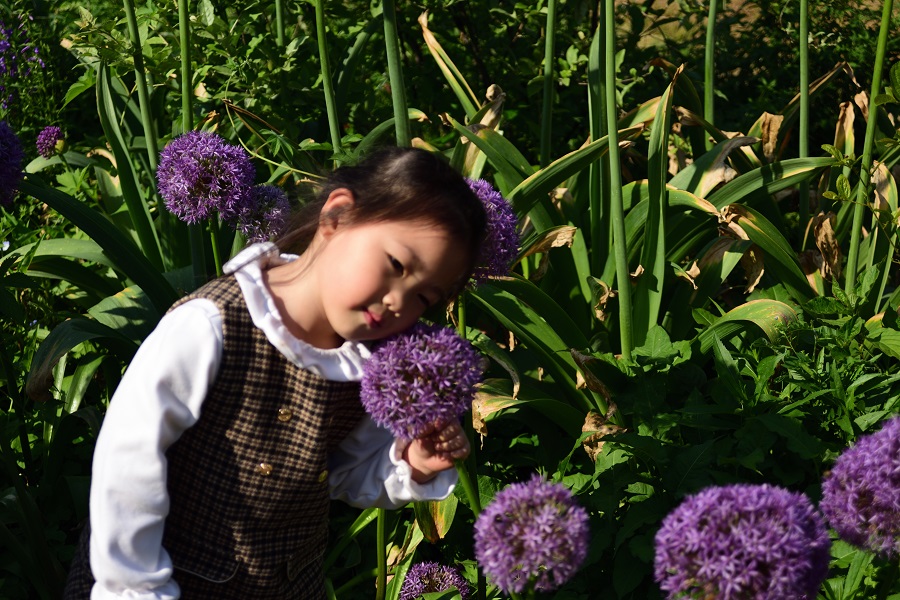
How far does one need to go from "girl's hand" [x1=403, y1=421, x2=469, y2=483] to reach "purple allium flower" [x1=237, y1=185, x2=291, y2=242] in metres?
0.67

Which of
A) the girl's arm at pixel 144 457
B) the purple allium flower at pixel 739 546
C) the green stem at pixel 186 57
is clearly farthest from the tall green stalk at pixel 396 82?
the purple allium flower at pixel 739 546

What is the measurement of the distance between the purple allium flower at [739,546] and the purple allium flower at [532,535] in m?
0.11

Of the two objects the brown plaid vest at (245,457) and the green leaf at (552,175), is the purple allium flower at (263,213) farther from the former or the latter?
the green leaf at (552,175)

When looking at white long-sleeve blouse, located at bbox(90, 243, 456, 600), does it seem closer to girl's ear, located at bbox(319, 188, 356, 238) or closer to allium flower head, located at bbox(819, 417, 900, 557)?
girl's ear, located at bbox(319, 188, 356, 238)

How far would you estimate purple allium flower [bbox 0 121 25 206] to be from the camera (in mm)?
2188

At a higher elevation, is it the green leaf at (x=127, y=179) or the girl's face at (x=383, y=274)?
the girl's face at (x=383, y=274)

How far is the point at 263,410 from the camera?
64.9 inches

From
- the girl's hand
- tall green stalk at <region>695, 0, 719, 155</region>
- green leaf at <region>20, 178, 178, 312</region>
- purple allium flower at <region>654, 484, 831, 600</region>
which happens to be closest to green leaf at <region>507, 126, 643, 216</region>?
tall green stalk at <region>695, 0, 719, 155</region>

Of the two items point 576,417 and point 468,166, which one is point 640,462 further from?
point 468,166

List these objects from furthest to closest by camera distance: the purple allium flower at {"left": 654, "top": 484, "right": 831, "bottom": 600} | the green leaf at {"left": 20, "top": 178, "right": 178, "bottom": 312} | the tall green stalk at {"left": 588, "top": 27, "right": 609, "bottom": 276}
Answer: the tall green stalk at {"left": 588, "top": 27, "right": 609, "bottom": 276}, the green leaf at {"left": 20, "top": 178, "right": 178, "bottom": 312}, the purple allium flower at {"left": 654, "top": 484, "right": 831, "bottom": 600}

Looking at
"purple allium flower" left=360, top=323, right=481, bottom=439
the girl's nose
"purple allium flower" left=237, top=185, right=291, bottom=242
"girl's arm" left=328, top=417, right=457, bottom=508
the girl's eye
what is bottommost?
"girl's arm" left=328, top=417, right=457, bottom=508

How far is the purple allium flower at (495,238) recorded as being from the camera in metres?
1.89

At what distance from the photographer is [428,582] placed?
226 centimetres

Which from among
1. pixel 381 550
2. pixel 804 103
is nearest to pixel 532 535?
pixel 381 550
